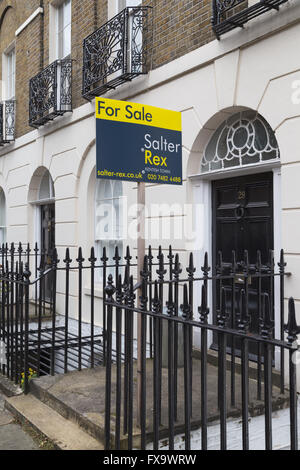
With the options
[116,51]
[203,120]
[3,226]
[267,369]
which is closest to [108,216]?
[116,51]

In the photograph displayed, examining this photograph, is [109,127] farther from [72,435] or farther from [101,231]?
[101,231]

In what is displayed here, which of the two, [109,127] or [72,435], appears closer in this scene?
[109,127]

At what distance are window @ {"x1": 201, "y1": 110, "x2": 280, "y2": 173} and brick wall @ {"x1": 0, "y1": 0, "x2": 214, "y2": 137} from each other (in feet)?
3.81

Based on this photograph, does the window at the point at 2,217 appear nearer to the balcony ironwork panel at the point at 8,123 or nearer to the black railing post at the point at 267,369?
the balcony ironwork panel at the point at 8,123

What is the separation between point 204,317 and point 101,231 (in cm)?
569

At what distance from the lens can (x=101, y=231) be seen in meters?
8.15

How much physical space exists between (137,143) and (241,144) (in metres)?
2.46

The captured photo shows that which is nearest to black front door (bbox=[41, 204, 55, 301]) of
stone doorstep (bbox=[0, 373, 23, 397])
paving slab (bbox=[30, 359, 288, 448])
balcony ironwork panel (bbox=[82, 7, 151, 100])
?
balcony ironwork panel (bbox=[82, 7, 151, 100])

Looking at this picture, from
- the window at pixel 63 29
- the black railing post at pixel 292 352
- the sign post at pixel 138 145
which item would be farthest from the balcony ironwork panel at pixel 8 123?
the black railing post at pixel 292 352

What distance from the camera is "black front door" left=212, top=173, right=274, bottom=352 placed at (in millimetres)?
5148

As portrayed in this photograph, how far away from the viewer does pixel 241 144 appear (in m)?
5.46

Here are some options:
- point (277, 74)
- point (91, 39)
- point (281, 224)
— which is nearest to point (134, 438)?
point (281, 224)

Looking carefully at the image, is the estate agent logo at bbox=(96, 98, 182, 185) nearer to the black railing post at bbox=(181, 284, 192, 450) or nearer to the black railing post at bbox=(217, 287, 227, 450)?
the black railing post at bbox=(181, 284, 192, 450)

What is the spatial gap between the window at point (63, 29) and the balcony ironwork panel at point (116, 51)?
1731 millimetres
